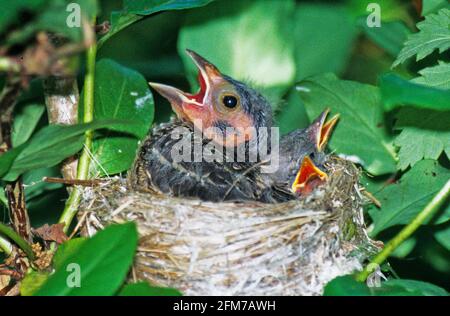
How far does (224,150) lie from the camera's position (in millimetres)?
2641

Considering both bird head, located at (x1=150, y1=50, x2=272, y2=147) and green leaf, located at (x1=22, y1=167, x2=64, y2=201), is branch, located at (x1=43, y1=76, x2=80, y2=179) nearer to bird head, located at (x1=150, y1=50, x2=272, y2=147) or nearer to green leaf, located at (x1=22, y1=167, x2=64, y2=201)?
green leaf, located at (x1=22, y1=167, x2=64, y2=201)

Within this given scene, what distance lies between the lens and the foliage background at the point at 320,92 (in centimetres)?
224

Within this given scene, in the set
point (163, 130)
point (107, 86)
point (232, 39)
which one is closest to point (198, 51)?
point (232, 39)

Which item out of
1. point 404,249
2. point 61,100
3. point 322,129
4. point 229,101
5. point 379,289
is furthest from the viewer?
point 229,101

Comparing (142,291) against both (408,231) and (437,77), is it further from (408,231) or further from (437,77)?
(437,77)

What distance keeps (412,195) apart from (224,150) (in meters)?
0.71

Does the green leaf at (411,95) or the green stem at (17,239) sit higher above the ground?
the green leaf at (411,95)

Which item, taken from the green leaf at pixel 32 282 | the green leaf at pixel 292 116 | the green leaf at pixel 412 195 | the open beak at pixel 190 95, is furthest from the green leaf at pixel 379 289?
the green leaf at pixel 292 116

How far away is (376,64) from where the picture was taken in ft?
12.6

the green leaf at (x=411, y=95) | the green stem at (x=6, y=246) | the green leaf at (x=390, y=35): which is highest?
the green leaf at (x=411, y=95)

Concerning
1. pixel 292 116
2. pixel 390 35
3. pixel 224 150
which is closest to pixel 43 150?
pixel 224 150

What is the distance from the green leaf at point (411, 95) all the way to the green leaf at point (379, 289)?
0.44 m

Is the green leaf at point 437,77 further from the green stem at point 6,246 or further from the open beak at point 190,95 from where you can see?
the green stem at point 6,246

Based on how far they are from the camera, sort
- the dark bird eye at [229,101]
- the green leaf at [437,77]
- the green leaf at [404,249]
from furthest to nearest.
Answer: the dark bird eye at [229,101]
the green leaf at [404,249]
the green leaf at [437,77]
